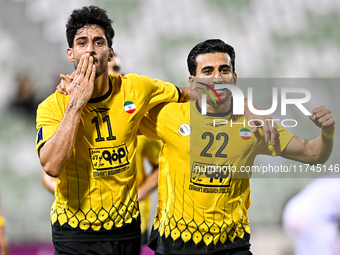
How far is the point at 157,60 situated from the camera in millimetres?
6203

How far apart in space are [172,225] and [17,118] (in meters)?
4.45

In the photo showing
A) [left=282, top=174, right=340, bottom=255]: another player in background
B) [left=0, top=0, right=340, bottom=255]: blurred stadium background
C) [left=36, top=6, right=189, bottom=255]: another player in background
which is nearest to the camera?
[left=282, top=174, right=340, bottom=255]: another player in background

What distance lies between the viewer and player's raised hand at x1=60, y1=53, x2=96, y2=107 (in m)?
2.05

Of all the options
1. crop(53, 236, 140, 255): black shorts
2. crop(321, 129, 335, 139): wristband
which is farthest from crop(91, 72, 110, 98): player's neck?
crop(321, 129, 335, 139): wristband

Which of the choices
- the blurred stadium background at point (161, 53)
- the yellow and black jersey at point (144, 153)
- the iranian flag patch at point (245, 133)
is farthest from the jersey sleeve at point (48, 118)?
the blurred stadium background at point (161, 53)

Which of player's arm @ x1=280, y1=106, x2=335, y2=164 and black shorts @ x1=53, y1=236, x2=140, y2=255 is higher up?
player's arm @ x1=280, y1=106, x2=335, y2=164

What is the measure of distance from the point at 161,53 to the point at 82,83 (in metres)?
4.28

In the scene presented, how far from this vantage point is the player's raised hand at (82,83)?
6.74ft

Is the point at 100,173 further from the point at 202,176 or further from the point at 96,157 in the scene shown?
the point at 202,176

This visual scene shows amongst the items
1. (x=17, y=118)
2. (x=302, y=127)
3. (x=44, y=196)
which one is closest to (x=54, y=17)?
(x=17, y=118)

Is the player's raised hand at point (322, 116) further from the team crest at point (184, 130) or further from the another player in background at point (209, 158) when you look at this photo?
the team crest at point (184, 130)

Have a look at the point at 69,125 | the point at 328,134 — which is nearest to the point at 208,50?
the point at 328,134

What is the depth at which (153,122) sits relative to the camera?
2.43 meters

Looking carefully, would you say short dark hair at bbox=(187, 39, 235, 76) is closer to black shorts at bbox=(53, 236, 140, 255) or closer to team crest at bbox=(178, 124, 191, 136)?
team crest at bbox=(178, 124, 191, 136)
